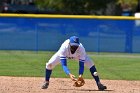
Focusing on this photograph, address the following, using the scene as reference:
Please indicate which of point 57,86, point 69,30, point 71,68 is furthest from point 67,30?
point 57,86

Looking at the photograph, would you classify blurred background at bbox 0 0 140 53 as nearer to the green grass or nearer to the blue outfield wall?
the blue outfield wall

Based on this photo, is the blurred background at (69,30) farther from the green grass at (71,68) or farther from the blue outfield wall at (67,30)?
the green grass at (71,68)

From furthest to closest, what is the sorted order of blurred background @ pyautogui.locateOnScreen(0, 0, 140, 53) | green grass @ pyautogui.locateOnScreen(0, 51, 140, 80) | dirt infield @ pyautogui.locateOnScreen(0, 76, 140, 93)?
blurred background @ pyautogui.locateOnScreen(0, 0, 140, 53) → green grass @ pyautogui.locateOnScreen(0, 51, 140, 80) → dirt infield @ pyautogui.locateOnScreen(0, 76, 140, 93)

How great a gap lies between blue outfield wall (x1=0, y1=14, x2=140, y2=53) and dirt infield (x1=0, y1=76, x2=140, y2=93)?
10660 mm

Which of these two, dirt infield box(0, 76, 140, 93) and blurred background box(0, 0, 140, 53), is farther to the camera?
blurred background box(0, 0, 140, 53)

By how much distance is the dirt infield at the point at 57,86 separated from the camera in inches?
454

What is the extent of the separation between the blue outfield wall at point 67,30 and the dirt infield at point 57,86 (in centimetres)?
1066

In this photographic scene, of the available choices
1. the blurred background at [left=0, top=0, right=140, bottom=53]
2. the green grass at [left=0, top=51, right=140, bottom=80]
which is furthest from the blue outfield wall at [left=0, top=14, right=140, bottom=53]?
the green grass at [left=0, top=51, right=140, bottom=80]

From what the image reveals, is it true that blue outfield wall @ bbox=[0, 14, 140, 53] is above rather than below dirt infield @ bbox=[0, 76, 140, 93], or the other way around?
below

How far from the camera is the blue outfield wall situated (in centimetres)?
2475

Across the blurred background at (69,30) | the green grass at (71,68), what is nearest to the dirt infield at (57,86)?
the green grass at (71,68)

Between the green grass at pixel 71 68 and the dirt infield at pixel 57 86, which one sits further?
the green grass at pixel 71 68

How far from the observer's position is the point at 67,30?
24.7 m

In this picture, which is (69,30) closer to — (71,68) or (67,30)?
(67,30)
